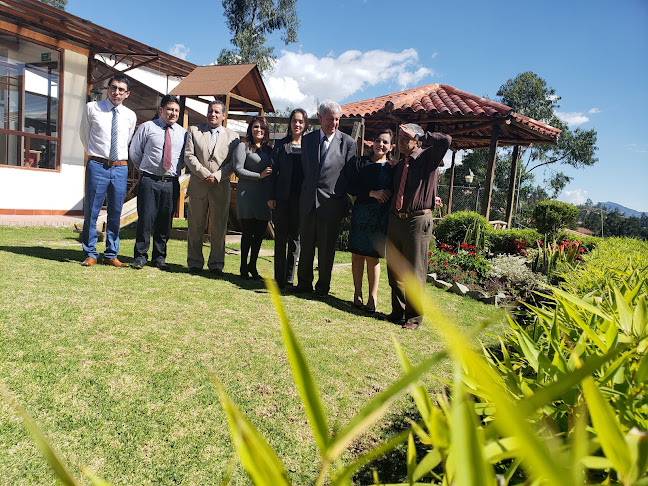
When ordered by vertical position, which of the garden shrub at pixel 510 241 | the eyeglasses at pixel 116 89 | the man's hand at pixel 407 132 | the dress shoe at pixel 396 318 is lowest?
the dress shoe at pixel 396 318

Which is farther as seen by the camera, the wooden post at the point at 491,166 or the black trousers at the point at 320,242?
the wooden post at the point at 491,166

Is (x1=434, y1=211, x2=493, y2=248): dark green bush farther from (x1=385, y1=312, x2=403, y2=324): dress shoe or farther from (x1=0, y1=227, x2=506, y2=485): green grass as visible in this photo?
(x1=385, y1=312, x2=403, y2=324): dress shoe

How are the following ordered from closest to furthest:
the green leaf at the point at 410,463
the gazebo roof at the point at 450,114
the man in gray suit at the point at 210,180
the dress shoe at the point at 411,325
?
the green leaf at the point at 410,463 < the dress shoe at the point at 411,325 < the man in gray suit at the point at 210,180 < the gazebo roof at the point at 450,114

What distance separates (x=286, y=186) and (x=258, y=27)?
92.8 ft

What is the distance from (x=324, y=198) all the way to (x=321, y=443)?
505 centimetres

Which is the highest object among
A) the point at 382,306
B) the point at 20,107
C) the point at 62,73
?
the point at 62,73

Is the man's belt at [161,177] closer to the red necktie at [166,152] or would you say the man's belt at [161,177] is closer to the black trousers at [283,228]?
the red necktie at [166,152]

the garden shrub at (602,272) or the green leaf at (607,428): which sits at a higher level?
the green leaf at (607,428)

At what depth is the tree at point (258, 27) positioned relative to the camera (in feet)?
97.6

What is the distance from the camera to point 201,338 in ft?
11.4

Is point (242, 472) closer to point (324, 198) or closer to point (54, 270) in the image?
point (324, 198)

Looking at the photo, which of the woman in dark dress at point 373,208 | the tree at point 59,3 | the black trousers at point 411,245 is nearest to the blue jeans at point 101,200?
the woman in dark dress at point 373,208

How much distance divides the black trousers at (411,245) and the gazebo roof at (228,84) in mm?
6405

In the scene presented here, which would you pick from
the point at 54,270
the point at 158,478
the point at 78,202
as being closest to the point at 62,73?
the point at 78,202
